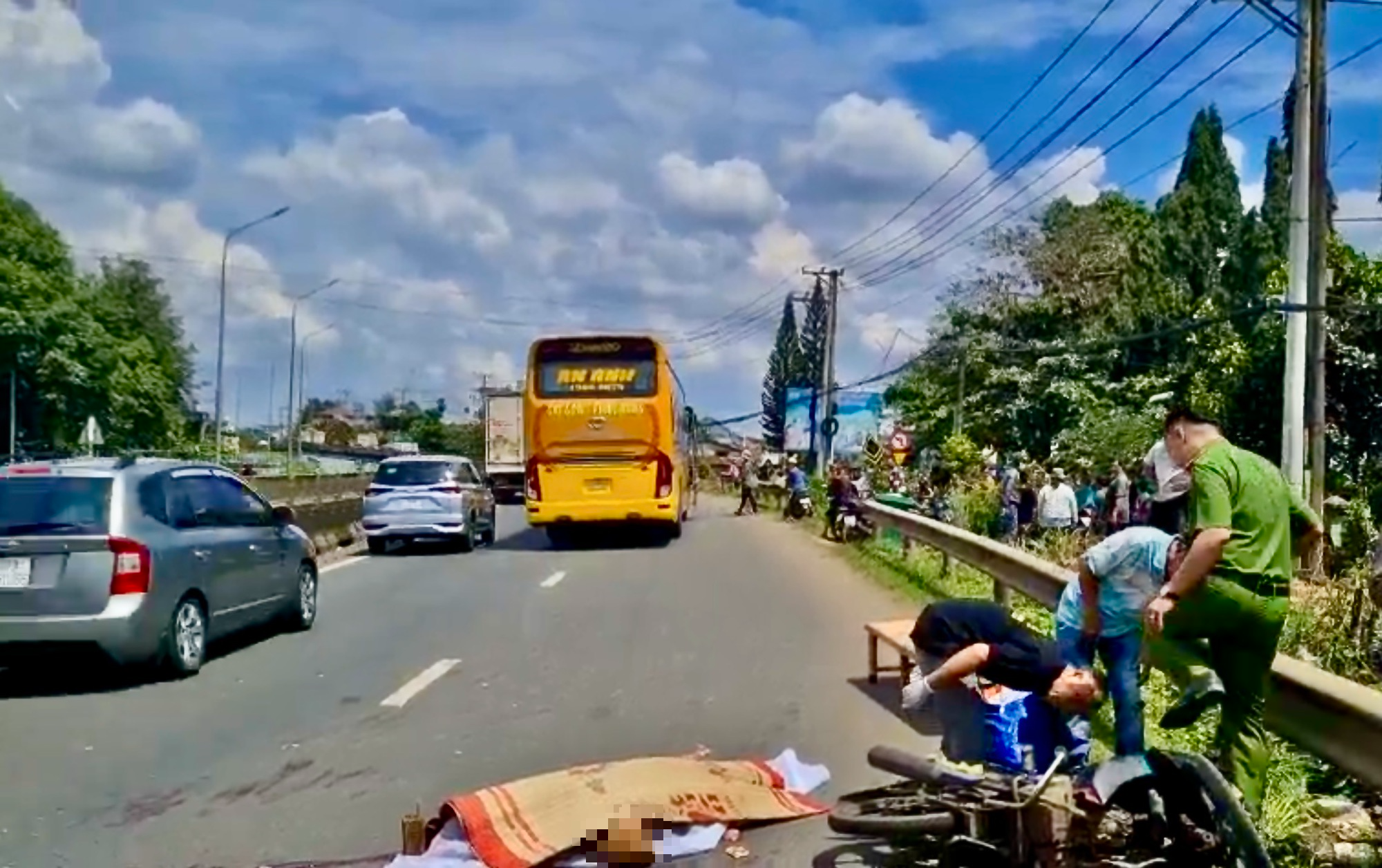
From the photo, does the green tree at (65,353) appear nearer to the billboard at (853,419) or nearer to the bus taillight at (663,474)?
the billboard at (853,419)

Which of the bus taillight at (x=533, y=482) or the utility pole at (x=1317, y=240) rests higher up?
the utility pole at (x=1317, y=240)

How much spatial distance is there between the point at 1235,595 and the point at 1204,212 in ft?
153

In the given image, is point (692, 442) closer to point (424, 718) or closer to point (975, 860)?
point (424, 718)

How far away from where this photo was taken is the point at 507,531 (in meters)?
32.0

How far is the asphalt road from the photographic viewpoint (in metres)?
6.55

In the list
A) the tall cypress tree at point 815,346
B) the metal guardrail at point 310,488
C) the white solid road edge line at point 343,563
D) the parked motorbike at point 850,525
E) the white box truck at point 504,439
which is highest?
the tall cypress tree at point 815,346

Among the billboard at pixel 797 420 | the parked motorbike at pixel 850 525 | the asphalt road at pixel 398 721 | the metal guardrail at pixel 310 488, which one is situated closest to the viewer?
the asphalt road at pixel 398 721

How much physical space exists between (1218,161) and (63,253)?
49.7m

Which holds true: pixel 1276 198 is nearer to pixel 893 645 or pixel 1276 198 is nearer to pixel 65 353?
pixel 893 645

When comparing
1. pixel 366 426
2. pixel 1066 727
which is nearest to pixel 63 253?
pixel 1066 727

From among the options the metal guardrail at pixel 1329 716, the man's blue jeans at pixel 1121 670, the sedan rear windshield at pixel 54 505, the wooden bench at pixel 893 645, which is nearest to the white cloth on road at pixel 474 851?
the man's blue jeans at pixel 1121 670

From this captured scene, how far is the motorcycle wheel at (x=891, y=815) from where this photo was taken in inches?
203

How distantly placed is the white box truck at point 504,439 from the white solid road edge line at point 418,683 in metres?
39.2

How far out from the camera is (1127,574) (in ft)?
21.5
